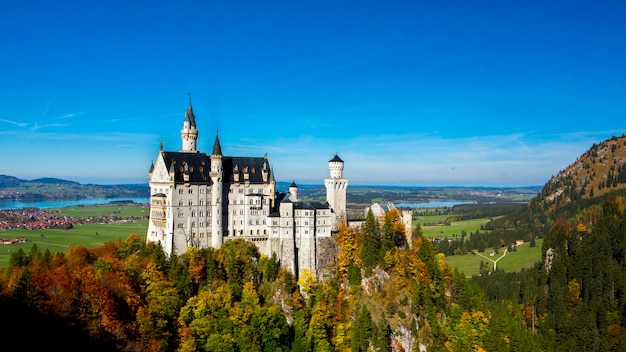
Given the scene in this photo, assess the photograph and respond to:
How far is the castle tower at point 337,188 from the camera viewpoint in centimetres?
8862

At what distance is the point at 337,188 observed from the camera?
88938mm

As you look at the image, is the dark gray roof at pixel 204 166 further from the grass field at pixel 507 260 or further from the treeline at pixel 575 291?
the grass field at pixel 507 260

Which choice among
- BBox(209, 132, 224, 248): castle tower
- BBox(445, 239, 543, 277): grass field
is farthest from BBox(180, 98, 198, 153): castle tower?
BBox(445, 239, 543, 277): grass field

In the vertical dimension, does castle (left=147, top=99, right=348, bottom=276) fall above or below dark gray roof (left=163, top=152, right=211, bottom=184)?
below

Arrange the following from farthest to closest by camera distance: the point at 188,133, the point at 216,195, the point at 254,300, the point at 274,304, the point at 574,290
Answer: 1. the point at 574,290
2. the point at 188,133
3. the point at 216,195
4. the point at 274,304
5. the point at 254,300

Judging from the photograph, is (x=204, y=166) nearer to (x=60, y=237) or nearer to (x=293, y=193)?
(x=293, y=193)

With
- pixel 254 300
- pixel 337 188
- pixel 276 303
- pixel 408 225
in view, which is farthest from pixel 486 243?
pixel 254 300

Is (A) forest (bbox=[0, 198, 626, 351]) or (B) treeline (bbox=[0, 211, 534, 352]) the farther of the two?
(A) forest (bbox=[0, 198, 626, 351])

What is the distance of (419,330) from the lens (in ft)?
258

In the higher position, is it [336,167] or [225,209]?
[336,167]

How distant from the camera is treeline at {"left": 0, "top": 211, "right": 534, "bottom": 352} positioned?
57.3m

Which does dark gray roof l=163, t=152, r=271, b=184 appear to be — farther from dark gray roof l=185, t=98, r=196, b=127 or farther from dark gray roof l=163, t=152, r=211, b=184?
dark gray roof l=185, t=98, r=196, b=127

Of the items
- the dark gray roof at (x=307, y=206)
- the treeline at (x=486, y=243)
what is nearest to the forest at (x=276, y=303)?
the dark gray roof at (x=307, y=206)

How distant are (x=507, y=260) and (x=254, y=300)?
10981cm
